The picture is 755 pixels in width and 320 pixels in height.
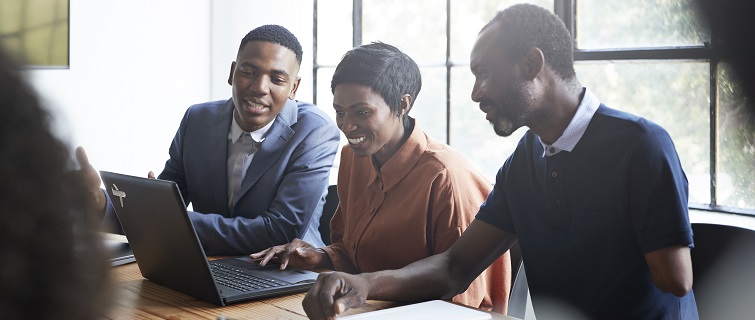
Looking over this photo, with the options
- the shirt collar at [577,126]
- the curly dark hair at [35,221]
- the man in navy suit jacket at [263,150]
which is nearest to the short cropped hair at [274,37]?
the man in navy suit jacket at [263,150]

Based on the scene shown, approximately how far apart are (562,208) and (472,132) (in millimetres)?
2152

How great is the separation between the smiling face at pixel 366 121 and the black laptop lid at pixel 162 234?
1.98 ft

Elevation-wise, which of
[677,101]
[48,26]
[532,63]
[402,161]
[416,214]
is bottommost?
[416,214]

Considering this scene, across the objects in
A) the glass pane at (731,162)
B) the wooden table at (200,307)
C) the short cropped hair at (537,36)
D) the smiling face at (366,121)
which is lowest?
the wooden table at (200,307)

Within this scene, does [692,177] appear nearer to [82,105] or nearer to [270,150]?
[270,150]

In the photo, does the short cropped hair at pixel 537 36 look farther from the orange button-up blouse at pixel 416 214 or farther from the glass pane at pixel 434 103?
the glass pane at pixel 434 103

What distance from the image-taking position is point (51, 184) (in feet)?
1.08

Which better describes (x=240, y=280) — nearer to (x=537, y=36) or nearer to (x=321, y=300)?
(x=321, y=300)

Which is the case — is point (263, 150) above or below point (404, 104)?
below

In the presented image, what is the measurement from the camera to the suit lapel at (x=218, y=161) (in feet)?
7.87

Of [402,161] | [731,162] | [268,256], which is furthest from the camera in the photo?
[731,162]

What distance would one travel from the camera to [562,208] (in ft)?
5.19

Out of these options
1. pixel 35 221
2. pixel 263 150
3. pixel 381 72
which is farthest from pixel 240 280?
pixel 35 221

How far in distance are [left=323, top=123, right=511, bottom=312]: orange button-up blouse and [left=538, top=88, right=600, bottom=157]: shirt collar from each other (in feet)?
1.14
